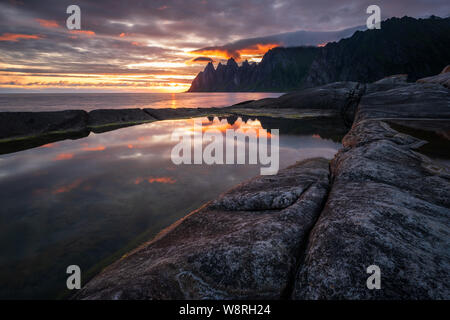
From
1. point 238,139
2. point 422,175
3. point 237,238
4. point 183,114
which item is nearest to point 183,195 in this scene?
point 237,238

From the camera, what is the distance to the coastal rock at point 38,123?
33250mm

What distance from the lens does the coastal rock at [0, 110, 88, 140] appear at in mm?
33250

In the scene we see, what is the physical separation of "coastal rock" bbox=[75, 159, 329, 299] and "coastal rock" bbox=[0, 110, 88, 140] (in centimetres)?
3875

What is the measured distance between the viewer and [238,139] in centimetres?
3266

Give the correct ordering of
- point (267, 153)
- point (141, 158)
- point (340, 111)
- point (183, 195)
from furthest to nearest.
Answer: point (340, 111), point (267, 153), point (141, 158), point (183, 195)

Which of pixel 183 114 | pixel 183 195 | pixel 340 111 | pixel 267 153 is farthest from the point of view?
pixel 183 114

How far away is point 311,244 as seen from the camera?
5684mm

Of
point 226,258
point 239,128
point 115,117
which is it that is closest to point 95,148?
point 115,117

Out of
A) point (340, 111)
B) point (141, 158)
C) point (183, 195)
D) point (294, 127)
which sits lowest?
point (183, 195)

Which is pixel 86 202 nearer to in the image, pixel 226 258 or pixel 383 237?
pixel 226 258

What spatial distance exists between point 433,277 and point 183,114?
2517 inches

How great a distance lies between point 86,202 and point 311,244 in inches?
532

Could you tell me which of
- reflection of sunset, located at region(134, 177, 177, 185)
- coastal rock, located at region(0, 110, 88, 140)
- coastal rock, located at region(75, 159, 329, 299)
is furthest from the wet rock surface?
coastal rock, located at region(0, 110, 88, 140)

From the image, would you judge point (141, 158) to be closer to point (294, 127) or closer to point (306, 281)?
point (306, 281)
